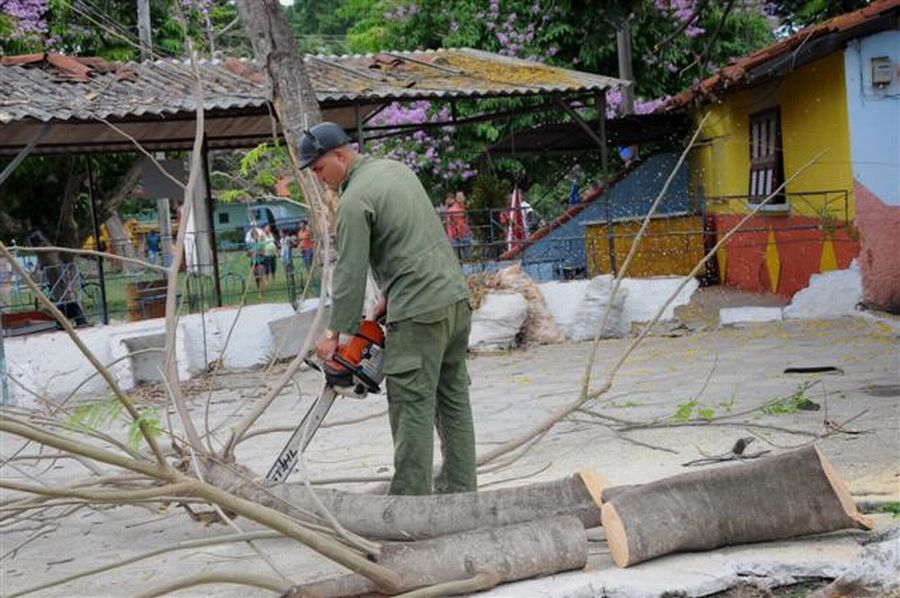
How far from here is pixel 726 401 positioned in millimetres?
7641

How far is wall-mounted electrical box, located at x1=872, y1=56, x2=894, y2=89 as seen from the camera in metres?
11.1

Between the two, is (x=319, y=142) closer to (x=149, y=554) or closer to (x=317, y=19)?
(x=149, y=554)

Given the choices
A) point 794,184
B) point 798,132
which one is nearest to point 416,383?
point 798,132

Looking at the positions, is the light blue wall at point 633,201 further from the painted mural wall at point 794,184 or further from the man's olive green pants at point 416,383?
the man's olive green pants at point 416,383

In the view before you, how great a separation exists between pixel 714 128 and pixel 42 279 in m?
9.44

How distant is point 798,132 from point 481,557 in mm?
10444

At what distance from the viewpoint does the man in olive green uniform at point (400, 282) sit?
4.90 metres

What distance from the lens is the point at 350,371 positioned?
16.2 feet

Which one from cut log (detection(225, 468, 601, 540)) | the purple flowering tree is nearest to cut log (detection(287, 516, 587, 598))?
cut log (detection(225, 468, 601, 540))

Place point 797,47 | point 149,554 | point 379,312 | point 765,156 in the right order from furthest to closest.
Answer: point 765,156
point 797,47
point 379,312
point 149,554

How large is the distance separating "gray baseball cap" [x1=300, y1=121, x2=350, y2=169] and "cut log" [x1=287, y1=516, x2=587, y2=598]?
70.1 inches

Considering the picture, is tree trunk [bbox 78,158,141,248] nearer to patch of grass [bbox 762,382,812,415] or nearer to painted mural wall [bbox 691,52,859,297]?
painted mural wall [bbox 691,52,859,297]

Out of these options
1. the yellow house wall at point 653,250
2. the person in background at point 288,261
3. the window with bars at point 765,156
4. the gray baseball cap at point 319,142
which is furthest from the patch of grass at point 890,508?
the yellow house wall at point 653,250

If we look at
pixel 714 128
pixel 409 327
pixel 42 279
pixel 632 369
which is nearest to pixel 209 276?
pixel 42 279
